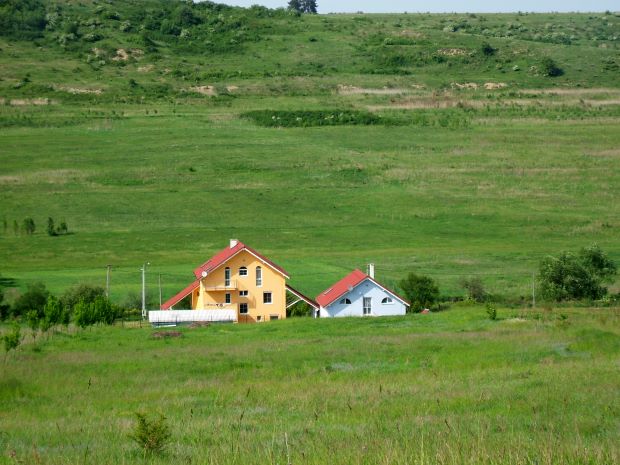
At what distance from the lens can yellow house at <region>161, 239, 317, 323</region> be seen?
189 ft

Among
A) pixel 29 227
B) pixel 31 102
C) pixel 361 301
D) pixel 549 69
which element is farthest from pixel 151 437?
pixel 549 69

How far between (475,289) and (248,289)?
485 inches

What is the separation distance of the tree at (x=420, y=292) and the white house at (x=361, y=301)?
0.56 metres

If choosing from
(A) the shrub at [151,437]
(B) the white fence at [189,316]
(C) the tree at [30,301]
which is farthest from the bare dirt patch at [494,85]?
(A) the shrub at [151,437]

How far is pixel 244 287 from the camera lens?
192 feet

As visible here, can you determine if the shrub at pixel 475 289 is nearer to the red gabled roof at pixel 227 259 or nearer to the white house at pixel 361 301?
the white house at pixel 361 301

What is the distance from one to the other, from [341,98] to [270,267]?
271 ft

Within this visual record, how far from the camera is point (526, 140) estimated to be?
118500 mm

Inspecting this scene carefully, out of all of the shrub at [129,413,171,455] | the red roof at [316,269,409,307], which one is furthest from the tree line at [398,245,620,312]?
the shrub at [129,413,171,455]

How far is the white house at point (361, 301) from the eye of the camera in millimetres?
56156

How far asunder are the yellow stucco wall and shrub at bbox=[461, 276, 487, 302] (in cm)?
1002

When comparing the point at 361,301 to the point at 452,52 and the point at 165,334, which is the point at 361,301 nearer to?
the point at 165,334

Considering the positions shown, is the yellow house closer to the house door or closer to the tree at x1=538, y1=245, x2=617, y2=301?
the house door

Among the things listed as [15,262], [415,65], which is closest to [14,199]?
[15,262]
